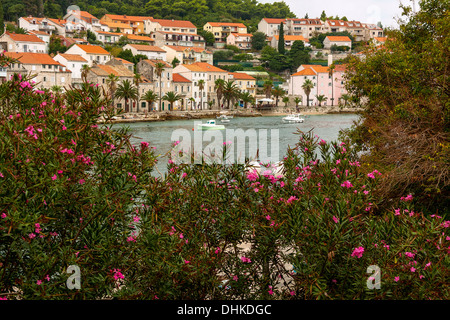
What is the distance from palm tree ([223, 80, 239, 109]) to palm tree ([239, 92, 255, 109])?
6.77 ft

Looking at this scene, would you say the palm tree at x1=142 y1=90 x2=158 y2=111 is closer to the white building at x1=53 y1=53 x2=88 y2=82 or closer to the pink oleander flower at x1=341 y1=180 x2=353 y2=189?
the white building at x1=53 y1=53 x2=88 y2=82

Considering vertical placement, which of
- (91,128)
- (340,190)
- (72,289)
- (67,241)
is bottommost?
(72,289)

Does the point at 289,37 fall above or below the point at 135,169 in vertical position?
above

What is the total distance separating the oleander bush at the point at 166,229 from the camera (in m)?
5.25

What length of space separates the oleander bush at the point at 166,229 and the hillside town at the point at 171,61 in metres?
43.4

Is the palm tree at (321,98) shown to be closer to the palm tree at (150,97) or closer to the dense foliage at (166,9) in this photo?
the palm tree at (150,97)

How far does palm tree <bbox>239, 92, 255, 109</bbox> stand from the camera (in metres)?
102

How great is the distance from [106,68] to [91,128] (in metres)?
78.8

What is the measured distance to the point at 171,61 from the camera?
11238 cm

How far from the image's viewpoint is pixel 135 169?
6.37 meters

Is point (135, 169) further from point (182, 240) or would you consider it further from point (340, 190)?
point (340, 190)

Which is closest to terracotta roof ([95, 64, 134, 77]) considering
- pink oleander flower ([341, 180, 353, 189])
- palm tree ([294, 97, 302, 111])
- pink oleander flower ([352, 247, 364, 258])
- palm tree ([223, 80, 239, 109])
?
palm tree ([223, 80, 239, 109])

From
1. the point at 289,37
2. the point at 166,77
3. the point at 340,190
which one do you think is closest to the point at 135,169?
the point at 340,190

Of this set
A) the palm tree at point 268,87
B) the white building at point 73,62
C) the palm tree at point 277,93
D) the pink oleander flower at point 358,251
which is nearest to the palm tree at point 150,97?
the white building at point 73,62
